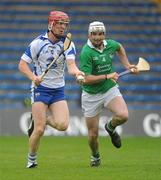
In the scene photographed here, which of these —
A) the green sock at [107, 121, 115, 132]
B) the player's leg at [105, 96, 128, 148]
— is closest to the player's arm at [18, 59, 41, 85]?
the player's leg at [105, 96, 128, 148]

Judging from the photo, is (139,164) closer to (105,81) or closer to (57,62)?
(105,81)

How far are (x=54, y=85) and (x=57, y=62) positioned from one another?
0.35 meters

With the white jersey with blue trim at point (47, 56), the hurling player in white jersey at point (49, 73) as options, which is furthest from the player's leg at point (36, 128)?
the white jersey with blue trim at point (47, 56)

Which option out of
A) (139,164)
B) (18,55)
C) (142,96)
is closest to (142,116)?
(142,96)

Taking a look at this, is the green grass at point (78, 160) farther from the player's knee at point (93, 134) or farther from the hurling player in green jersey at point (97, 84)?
the hurling player in green jersey at point (97, 84)

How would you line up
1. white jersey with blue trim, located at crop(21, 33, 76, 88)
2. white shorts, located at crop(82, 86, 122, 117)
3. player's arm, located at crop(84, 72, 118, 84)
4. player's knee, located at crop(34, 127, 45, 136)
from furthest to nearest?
white shorts, located at crop(82, 86, 122, 117) → player's arm, located at crop(84, 72, 118, 84) → white jersey with blue trim, located at crop(21, 33, 76, 88) → player's knee, located at crop(34, 127, 45, 136)

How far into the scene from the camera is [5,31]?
2586 cm

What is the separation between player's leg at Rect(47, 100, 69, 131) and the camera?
37.8 feet

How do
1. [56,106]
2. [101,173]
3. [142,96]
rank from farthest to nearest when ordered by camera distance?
[142,96] < [56,106] < [101,173]

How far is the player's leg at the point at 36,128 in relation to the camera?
1138cm

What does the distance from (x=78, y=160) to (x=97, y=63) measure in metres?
2.15

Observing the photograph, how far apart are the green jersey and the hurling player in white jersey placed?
0.42m

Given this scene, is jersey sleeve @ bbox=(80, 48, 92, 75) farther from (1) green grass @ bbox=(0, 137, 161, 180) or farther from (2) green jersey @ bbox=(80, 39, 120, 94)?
(1) green grass @ bbox=(0, 137, 161, 180)

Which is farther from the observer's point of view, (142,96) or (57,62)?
(142,96)
